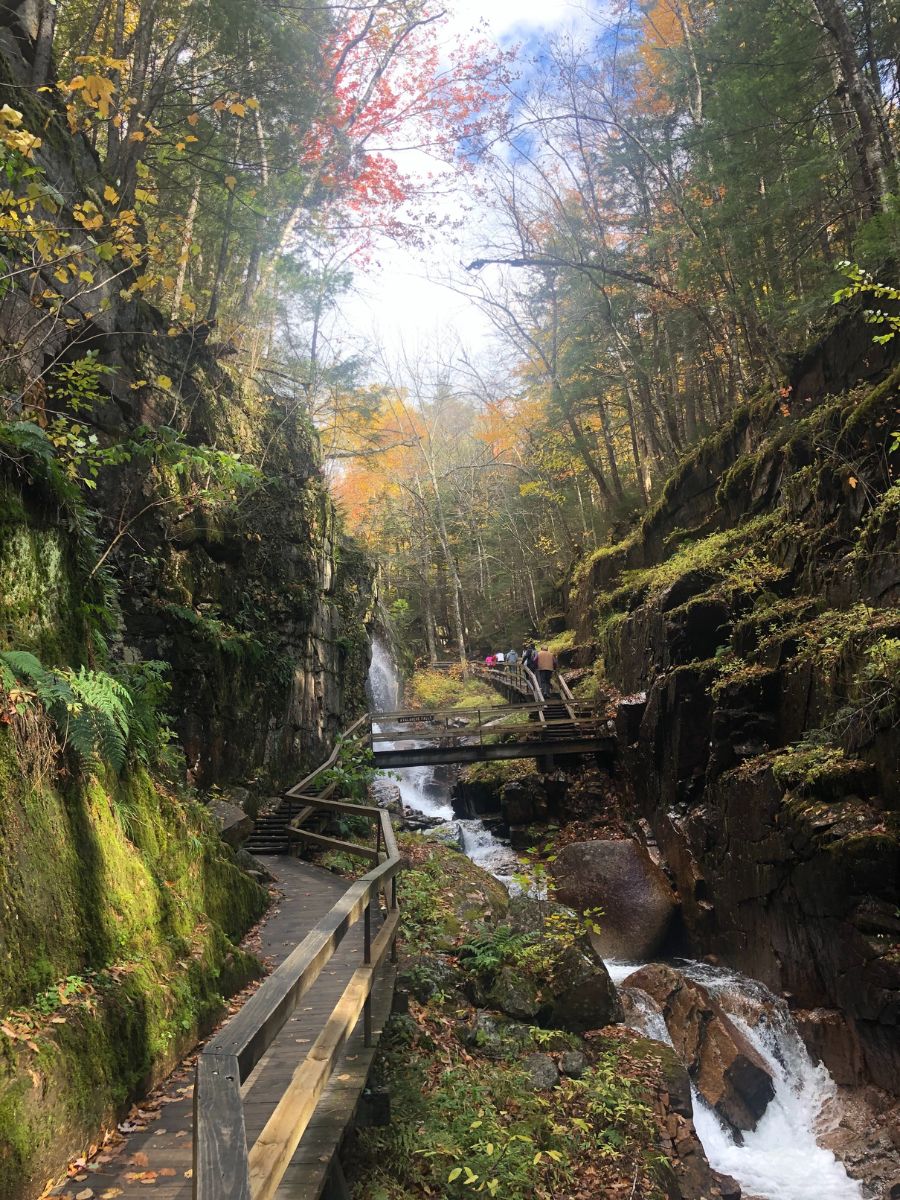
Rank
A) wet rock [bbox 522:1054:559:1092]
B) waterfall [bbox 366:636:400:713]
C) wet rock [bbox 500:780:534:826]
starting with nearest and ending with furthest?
wet rock [bbox 522:1054:559:1092] < wet rock [bbox 500:780:534:826] < waterfall [bbox 366:636:400:713]

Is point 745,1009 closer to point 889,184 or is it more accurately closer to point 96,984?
point 96,984

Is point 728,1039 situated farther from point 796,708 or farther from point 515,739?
point 515,739

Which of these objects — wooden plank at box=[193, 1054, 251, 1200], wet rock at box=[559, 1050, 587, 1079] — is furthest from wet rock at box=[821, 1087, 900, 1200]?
wooden plank at box=[193, 1054, 251, 1200]

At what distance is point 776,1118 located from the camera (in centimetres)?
805

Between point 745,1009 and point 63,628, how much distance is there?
31.8 feet

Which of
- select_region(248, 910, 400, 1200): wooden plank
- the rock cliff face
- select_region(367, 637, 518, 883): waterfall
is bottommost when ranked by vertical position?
select_region(367, 637, 518, 883): waterfall

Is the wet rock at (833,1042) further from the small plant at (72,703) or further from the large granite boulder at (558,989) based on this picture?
the small plant at (72,703)

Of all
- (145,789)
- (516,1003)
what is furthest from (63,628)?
(516,1003)

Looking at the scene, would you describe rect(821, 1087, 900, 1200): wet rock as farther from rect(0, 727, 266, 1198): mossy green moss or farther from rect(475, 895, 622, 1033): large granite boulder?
rect(0, 727, 266, 1198): mossy green moss

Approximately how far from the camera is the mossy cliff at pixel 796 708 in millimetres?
8148

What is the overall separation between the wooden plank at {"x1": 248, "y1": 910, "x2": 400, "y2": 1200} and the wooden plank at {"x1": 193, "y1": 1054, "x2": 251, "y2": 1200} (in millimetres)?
561

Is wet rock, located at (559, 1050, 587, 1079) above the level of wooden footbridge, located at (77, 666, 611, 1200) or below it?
below

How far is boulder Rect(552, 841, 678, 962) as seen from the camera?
1177 centimetres

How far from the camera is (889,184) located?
37.5 ft
